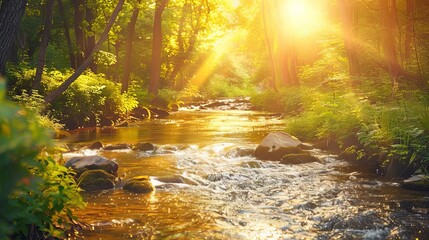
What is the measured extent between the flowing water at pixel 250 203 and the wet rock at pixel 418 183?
0.62 ft

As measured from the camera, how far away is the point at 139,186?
30.5ft

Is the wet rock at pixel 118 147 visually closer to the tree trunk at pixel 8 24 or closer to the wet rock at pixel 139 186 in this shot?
the wet rock at pixel 139 186

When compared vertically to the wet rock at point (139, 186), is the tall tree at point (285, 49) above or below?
above

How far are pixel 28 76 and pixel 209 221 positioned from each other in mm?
13499

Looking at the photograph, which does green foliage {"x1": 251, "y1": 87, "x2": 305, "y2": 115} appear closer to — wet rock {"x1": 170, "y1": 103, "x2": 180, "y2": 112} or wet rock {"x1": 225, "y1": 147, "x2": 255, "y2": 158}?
wet rock {"x1": 170, "y1": 103, "x2": 180, "y2": 112}

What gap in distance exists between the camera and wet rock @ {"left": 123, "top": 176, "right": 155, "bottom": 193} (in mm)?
9227

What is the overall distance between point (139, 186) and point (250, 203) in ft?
7.36

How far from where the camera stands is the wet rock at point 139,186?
30.3ft

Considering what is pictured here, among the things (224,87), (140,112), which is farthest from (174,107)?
(224,87)

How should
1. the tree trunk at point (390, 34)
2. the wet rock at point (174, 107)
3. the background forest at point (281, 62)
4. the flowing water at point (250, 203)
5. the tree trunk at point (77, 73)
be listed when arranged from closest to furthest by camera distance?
the flowing water at point (250, 203) → the tree trunk at point (77, 73) → the background forest at point (281, 62) → the tree trunk at point (390, 34) → the wet rock at point (174, 107)

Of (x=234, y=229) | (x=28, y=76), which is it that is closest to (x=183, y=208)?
(x=234, y=229)

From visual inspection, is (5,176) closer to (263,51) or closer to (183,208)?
(183,208)

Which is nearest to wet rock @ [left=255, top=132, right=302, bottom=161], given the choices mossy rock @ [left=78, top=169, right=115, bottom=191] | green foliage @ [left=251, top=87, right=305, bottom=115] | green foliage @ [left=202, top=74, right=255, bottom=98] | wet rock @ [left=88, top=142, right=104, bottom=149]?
mossy rock @ [left=78, top=169, right=115, bottom=191]

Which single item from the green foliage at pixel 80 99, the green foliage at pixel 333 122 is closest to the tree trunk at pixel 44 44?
the green foliage at pixel 80 99
